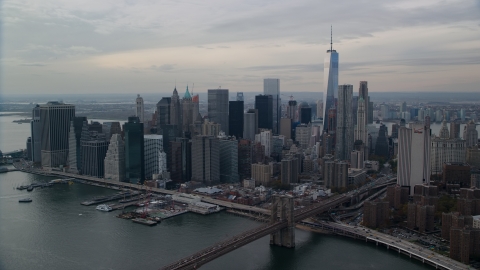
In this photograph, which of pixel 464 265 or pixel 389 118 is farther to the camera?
pixel 389 118

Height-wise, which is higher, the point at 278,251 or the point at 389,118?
the point at 389,118

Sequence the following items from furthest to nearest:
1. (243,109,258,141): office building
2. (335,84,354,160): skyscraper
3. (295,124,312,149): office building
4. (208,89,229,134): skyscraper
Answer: (295,124,312,149): office building < (208,89,229,134): skyscraper < (243,109,258,141): office building < (335,84,354,160): skyscraper

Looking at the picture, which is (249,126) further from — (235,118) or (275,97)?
(275,97)

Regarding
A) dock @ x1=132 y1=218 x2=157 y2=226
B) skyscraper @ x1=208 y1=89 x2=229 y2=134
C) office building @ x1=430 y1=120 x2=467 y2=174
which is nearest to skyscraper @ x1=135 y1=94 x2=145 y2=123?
skyscraper @ x1=208 y1=89 x2=229 y2=134

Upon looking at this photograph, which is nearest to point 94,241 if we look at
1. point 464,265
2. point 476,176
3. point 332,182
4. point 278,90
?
point 464,265

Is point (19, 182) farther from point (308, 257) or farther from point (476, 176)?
point (476, 176)

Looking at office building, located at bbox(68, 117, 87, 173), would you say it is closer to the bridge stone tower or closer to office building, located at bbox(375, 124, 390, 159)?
the bridge stone tower
